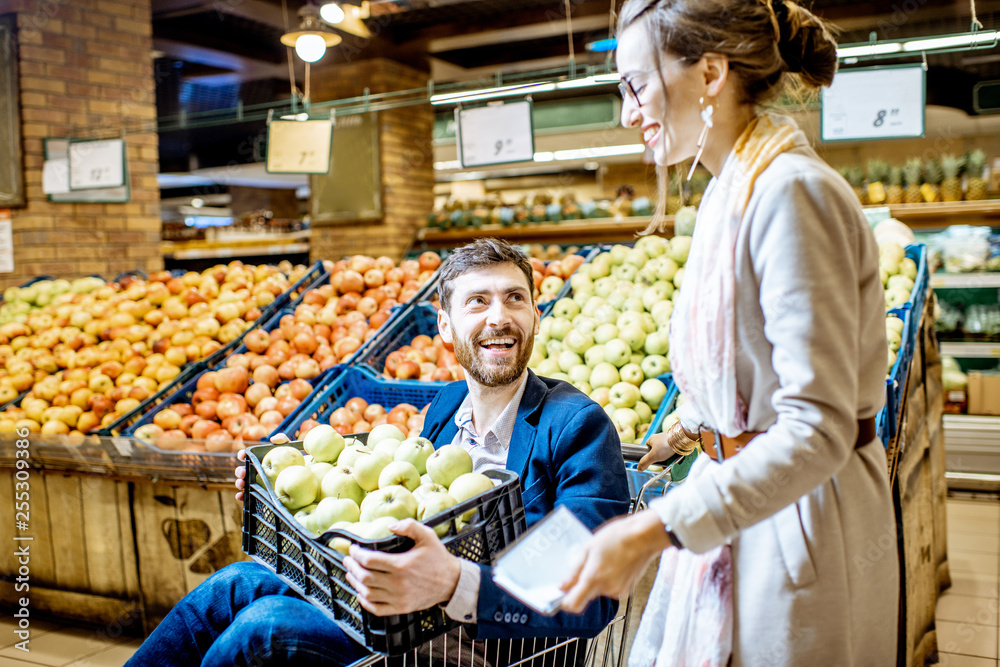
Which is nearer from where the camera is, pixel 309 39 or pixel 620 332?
pixel 620 332

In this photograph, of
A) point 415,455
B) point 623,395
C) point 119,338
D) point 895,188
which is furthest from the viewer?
point 895,188

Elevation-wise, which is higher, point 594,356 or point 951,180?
point 951,180

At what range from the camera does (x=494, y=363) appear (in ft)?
5.69

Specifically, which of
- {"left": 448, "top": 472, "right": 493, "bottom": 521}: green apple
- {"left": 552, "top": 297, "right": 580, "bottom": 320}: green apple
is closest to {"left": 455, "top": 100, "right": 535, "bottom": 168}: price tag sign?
{"left": 552, "top": 297, "right": 580, "bottom": 320}: green apple

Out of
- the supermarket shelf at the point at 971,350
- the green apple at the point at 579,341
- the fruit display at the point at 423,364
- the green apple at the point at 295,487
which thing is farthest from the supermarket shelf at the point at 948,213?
the green apple at the point at 295,487

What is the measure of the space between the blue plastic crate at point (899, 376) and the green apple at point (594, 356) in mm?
1056

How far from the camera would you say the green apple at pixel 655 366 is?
9.58 feet

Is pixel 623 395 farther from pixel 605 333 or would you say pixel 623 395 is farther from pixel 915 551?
pixel 915 551

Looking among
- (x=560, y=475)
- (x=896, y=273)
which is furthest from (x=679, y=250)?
(x=560, y=475)

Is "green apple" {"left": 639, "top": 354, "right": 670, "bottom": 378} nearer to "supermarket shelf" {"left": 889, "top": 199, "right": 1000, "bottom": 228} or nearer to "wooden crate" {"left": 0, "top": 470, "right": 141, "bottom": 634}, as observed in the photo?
"wooden crate" {"left": 0, "top": 470, "right": 141, "bottom": 634}

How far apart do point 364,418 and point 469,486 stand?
177 cm

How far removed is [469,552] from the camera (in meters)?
1.29

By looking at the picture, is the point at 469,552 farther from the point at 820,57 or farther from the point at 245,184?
the point at 245,184

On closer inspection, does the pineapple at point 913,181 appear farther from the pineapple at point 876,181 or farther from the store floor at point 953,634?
the store floor at point 953,634
